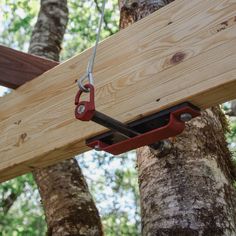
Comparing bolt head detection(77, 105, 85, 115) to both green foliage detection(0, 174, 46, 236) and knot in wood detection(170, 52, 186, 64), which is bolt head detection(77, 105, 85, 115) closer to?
knot in wood detection(170, 52, 186, 64)

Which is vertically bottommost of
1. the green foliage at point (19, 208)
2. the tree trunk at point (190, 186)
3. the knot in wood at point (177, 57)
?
the tree trunk at point (190, 186)

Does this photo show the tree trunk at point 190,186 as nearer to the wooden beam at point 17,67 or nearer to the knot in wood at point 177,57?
the knot in wood at point 177,57

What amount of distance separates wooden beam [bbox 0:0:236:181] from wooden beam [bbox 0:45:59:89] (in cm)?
4

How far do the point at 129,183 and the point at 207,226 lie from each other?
8851mm

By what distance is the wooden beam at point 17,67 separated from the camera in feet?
6.48

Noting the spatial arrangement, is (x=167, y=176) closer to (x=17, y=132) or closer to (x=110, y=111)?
(x=110, y=111)

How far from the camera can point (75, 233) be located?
2424 millimetres

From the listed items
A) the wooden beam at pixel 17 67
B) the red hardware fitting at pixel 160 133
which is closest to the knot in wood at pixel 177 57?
the red hardware fitting at pixel 160 133

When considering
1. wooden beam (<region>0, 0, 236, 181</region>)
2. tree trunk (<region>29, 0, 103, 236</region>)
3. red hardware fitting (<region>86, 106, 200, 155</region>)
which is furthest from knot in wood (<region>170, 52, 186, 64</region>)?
tree trunk (<region>29, 0, 103, 236</region>)

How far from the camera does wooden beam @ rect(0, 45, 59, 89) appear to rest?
1974 mm

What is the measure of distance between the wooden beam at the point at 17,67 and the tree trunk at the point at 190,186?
0.55 metres

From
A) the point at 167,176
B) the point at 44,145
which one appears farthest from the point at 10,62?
the point at 167,176

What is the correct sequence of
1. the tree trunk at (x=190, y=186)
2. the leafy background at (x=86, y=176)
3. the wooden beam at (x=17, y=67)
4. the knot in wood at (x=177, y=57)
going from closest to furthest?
1. the knot in wood at (x=177, y=57)
2. the tree trunk at (x=190, y=186)
3. the wooden beam at (x=17, y=67)
4. the leafy background at (x=86, y=176)

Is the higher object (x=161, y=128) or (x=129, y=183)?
(x=129, y=183)
